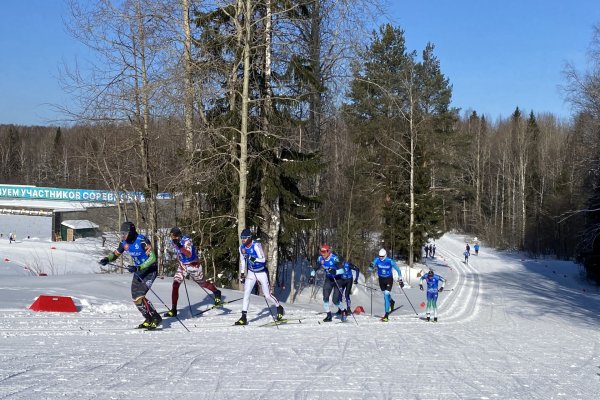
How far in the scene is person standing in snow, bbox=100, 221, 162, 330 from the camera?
10133 millimetres

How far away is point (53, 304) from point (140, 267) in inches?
83.8

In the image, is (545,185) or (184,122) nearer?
(184,122)

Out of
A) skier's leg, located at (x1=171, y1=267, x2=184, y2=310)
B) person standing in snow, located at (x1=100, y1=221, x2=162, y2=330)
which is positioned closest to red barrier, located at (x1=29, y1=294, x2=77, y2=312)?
person standing in snow, located at (x1=100, y1=221, x2=162, y2=330)

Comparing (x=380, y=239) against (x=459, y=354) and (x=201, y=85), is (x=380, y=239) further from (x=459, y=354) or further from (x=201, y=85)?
(x=459, y=354)

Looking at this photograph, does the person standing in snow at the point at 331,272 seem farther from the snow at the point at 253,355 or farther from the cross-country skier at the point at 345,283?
the snow at the point at 253,355

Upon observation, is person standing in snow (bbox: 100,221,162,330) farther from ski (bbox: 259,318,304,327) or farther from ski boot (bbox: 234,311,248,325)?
ski (bbox: 259,318,304,327)

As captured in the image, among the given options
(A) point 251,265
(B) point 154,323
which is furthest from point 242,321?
(B) point 154,323

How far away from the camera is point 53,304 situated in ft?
36.1

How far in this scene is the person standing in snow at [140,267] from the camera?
10.1 meters

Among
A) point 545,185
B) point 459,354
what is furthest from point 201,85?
point 545,185

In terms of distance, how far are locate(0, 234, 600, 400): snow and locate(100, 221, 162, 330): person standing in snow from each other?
433mm

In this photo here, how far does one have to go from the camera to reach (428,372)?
8172 millimetres

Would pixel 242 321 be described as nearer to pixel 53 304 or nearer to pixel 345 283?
pixel 53 304

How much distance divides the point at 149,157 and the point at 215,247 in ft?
16.4
